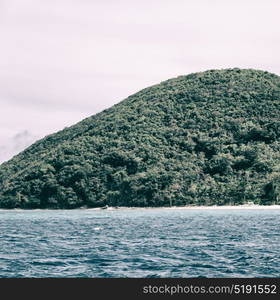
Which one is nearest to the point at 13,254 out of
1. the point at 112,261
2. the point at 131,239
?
the point at 112,261

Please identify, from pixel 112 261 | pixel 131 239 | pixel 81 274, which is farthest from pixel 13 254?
pixel 131 239

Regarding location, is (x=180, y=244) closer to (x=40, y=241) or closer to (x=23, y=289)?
(x=40, y=241)

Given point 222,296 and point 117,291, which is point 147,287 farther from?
point 222,296

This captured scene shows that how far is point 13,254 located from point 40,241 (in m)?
15.8

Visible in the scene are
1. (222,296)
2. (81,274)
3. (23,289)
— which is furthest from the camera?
(81,274)

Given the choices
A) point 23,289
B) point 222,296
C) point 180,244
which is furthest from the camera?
point 180,244

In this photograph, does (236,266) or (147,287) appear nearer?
(147,287)

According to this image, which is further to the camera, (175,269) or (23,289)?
(175,269)

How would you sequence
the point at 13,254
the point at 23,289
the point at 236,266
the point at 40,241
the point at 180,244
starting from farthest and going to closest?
the point at 40,241 < the point at 180,244 < the point at 13,254 < the point at 236,266 < the point at 23,289

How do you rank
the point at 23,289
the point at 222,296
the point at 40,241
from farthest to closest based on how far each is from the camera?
the point at 40,241
the point at 23,289
the point at 222,296

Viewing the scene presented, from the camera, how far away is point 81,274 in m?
43.2

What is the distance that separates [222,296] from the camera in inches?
1068

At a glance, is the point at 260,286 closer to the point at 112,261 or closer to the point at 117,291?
the point at 117,291

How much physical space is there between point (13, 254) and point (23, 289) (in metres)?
28.5
